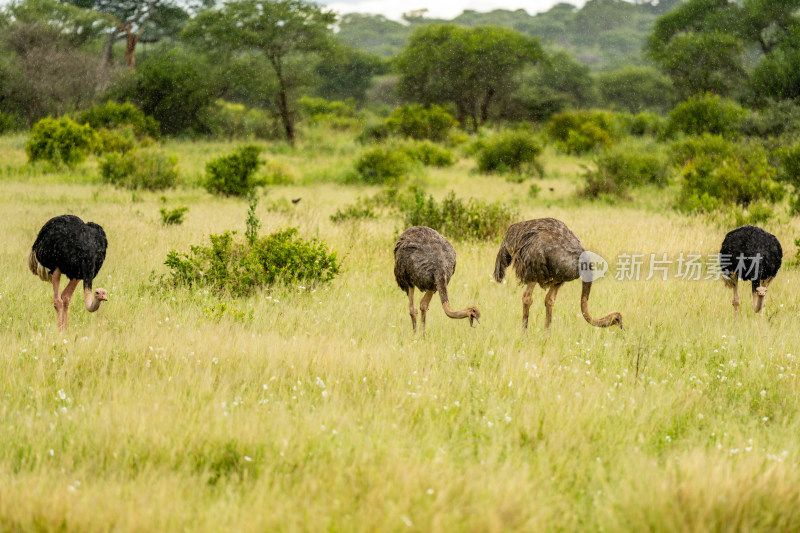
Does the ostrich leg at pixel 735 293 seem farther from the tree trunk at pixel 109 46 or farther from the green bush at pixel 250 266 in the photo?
the tree trunk at pixel 109 46

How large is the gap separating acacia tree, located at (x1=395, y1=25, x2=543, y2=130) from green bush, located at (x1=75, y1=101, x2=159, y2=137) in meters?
17.1

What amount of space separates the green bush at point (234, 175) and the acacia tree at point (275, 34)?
49.5 ft

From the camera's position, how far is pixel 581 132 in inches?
1146

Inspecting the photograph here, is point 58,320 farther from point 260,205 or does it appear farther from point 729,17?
point 729,17

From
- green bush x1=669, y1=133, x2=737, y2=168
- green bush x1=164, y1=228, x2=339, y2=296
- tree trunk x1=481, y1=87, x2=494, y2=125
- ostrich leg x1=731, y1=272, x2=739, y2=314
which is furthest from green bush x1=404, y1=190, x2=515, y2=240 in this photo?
tree trunk x1=481, y1=87, x2=494, y2=125

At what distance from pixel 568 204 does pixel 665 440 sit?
12.5 m

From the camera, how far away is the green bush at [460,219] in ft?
37.2

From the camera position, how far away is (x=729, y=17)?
133 ft

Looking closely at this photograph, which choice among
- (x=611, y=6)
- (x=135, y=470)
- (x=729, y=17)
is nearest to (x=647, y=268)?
(x=135, y=470)

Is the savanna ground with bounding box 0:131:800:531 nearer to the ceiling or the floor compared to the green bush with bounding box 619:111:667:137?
nearer to the floor

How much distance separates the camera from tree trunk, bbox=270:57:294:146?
31.2m

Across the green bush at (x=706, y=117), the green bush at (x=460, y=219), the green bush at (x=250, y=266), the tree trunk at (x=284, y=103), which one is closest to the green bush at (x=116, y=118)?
the tree trunk at (x=284, y=103)

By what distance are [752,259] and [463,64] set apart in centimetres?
3542

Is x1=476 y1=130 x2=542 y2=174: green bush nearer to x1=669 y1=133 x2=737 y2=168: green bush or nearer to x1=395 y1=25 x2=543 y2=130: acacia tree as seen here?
x1=669 y1=133 x2=737 y2=168: green bush
